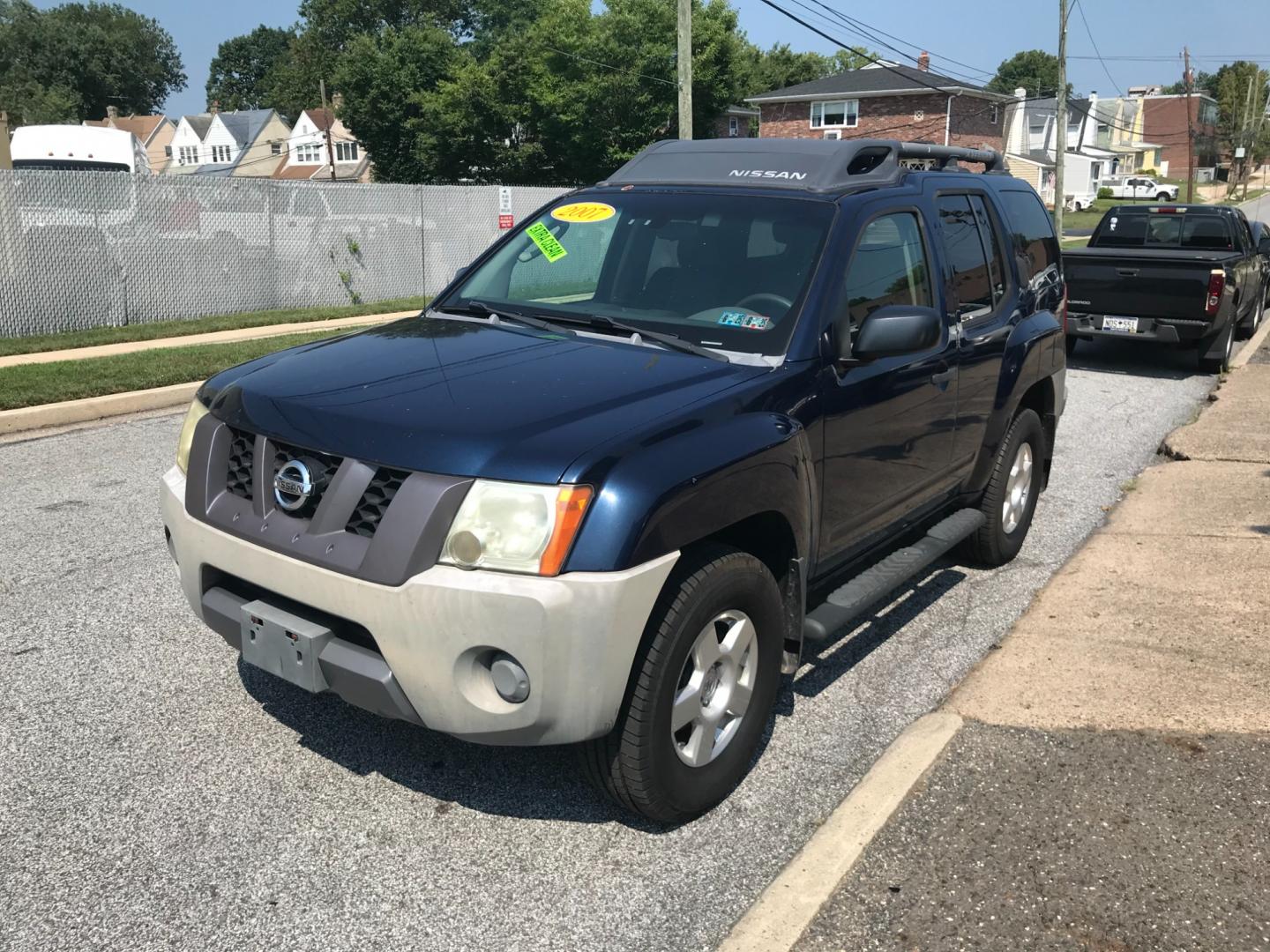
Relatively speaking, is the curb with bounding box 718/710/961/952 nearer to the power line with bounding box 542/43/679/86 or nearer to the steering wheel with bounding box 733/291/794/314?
the steering wheel with bounding box 733/291/794/314

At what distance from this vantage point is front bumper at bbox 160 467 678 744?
8.89ft

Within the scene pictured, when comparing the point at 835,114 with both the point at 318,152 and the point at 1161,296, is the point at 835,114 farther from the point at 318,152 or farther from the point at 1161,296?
the point at 1161,296

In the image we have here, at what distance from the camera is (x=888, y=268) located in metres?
4.25

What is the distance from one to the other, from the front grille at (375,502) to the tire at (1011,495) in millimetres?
3427

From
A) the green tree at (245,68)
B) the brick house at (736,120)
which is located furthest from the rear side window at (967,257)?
the green tree at (245,68)

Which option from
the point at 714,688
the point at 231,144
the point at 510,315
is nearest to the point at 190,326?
the point at 510,315

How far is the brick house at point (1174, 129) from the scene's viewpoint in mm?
108125

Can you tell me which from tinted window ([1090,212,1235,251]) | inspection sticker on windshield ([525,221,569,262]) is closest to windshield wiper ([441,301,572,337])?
inspection sticker on windshield ([525,221,569,262])

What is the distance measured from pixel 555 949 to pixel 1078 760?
194 cm

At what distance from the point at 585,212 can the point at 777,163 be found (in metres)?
0.81

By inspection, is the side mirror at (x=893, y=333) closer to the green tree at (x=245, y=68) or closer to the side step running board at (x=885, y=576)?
the side step running board at (x=885, y=576)

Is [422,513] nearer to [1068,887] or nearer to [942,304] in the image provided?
[1068,887]

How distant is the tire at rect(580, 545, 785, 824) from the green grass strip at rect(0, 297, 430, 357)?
35.8ft

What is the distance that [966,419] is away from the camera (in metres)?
4.89
